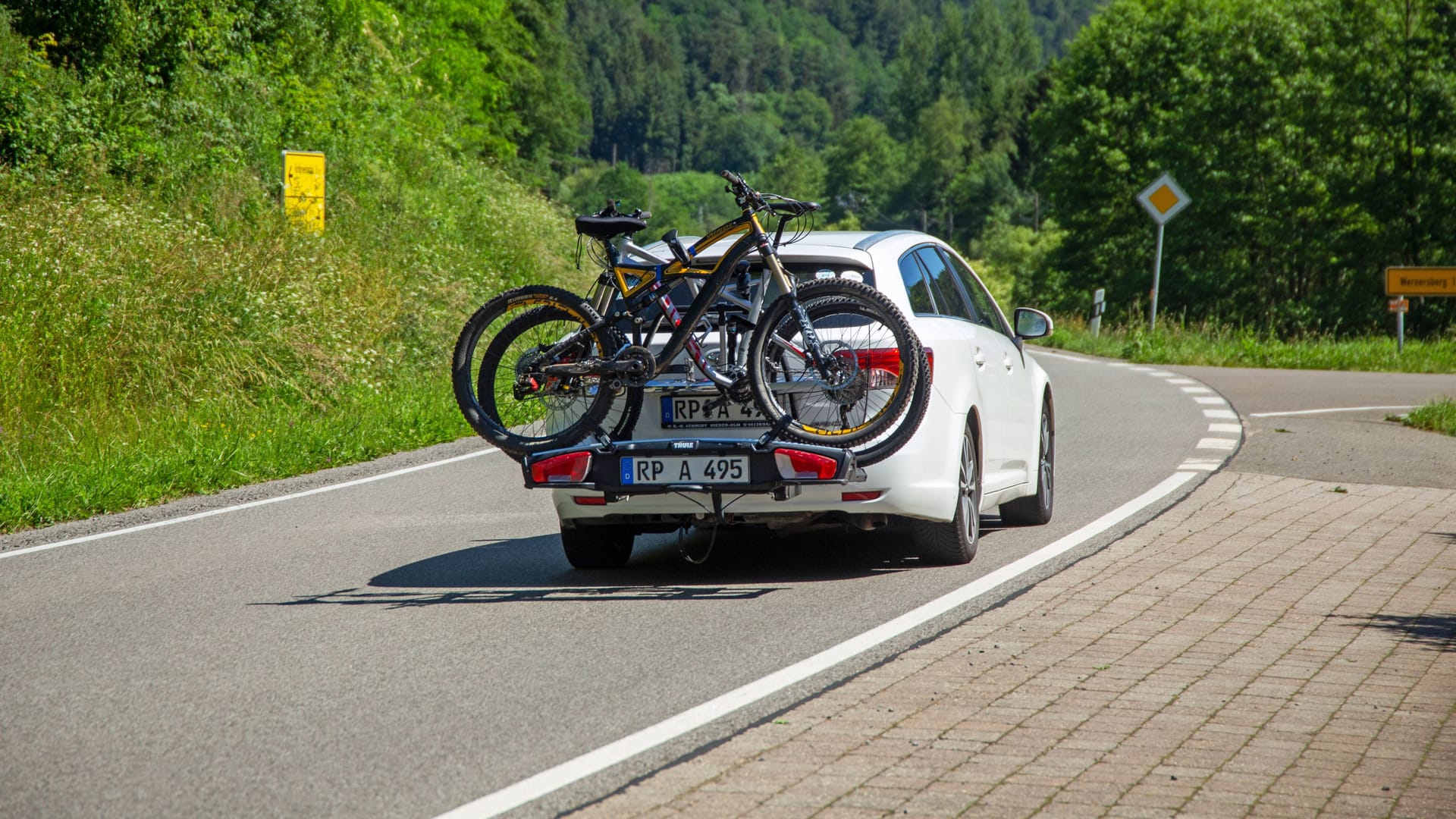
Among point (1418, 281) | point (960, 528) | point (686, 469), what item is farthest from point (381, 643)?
point (1418, 281)

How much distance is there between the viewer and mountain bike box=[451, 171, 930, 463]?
23.7 feet

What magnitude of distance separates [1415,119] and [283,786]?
1813 inches

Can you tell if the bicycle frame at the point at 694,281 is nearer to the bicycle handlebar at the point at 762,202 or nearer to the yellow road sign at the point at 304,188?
the bicycle handlebar at the point at 762,202

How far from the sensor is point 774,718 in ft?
16.6

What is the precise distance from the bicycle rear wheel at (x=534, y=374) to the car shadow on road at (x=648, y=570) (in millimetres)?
695

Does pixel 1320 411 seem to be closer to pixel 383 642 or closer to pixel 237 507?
pixel 237 507

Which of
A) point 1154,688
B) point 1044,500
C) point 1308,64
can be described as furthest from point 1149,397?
point 1308,64

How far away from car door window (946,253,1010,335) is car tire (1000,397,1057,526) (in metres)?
0.74

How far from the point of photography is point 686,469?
23.5 feet

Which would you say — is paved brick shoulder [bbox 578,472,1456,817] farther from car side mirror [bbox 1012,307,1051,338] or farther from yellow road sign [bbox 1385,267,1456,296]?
yellow road sign [bbox 1385,267,1456,296]

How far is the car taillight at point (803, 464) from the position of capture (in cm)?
702

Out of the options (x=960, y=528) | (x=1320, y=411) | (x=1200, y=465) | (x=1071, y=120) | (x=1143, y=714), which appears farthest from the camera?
(x=1071, y=120)

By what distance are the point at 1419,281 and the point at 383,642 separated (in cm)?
2362

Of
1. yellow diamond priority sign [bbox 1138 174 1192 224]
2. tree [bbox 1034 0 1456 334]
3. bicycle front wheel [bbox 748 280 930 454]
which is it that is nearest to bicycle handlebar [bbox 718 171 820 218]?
bicycle front wheel [bbox 748 280 930 454]
